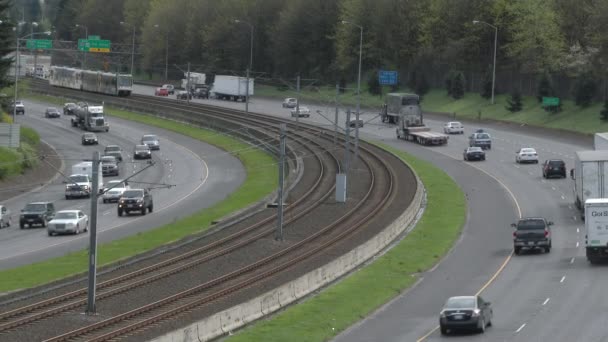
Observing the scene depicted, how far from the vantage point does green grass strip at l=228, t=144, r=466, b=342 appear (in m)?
41.9

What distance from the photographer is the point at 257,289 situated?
157ft

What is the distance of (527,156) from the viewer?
312ft

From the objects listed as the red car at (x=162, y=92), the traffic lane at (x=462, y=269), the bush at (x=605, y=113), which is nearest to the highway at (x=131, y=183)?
the traffic lane at (x=462, y=269)

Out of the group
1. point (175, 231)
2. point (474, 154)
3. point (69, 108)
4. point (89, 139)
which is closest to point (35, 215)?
point (175, 231)

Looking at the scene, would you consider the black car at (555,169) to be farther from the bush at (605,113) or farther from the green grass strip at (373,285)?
the bush at (605,113)

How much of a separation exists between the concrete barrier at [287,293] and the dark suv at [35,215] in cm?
2047

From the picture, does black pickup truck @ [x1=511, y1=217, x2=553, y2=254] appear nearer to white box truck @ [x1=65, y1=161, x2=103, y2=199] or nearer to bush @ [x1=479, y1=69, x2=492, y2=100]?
white box truck @ [x1=65, y1=161, x2=103, y2=199]

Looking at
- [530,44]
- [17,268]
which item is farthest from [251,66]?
[17,268]

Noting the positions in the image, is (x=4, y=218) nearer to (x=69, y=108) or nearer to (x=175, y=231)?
(x=175, y=231)

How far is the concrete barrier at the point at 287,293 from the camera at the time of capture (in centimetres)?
3816

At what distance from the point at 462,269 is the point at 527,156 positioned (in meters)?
40.1

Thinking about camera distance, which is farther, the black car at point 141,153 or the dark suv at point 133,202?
the black car at point 141,153

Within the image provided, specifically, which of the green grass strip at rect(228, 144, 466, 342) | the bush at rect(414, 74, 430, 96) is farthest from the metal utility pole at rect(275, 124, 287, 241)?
the bush at rect(414, 74, 430, 96)

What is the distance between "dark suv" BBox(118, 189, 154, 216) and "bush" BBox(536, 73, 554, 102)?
58463mm
